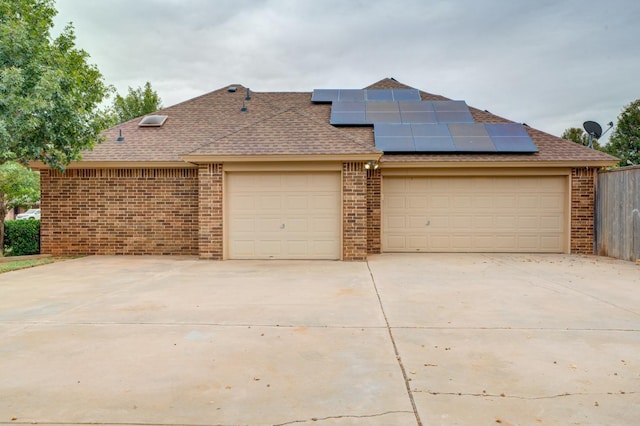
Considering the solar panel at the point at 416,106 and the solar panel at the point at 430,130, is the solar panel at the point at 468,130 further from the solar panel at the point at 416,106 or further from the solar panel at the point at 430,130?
the solar panel at the point at 416,106

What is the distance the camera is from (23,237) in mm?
13023

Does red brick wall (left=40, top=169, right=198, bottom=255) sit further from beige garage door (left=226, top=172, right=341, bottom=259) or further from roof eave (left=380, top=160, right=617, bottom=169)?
roof eave (left=380, top=160, right=617, bottom=169)

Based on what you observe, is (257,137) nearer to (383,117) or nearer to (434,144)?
(383,117)

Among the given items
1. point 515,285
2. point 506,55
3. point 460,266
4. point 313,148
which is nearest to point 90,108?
point 313,148

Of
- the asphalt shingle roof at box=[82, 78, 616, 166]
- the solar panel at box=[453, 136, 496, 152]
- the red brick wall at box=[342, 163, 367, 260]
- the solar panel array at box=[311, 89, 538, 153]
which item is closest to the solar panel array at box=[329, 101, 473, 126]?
the solar panel array at box=[311, 89, 538, 153]

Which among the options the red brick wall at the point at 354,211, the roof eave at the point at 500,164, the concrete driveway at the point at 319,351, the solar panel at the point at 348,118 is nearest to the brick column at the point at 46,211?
the concrete driveway at the point at 319,351

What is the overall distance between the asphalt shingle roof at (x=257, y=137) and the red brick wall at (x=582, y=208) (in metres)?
0.49

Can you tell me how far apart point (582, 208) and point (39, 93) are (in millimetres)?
13640

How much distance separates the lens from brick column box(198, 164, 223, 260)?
10672 mm

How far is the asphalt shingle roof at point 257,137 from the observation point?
1053 cm

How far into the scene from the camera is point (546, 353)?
13.3ft

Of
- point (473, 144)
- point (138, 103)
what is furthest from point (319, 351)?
point (138, 103)

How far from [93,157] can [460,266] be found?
9.77 metres

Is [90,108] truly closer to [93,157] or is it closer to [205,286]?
[93,157]
